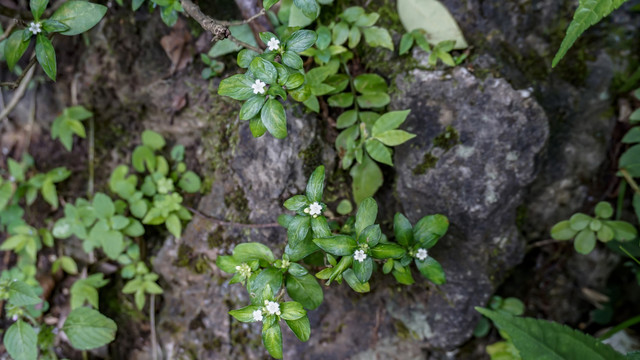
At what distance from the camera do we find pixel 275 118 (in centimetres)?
201

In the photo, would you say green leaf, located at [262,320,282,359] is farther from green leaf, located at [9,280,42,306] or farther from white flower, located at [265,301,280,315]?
green leaf, located at [9,280,42,306]

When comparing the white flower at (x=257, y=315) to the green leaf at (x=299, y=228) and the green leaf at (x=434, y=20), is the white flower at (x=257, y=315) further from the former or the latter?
the green leaf at (x=434, y=20)

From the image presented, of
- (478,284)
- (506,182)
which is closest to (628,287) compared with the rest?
(478,284)

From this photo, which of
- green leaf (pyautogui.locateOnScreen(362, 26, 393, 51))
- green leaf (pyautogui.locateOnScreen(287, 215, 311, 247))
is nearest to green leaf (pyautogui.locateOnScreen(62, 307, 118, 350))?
green leaf (pyautogui.locateOnScreen(287, 215, 311, 247))

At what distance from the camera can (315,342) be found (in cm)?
285

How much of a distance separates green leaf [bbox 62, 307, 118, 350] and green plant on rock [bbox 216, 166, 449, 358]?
110 cm

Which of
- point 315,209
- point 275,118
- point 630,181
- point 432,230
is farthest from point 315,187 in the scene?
point 630,181

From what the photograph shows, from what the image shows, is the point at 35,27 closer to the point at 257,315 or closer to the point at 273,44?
the point at 273,44

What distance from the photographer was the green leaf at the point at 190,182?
298cm

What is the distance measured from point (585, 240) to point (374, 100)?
1.52 m

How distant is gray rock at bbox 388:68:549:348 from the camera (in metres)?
2.51

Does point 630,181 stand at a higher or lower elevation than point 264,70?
lower

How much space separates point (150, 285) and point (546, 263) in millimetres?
2795

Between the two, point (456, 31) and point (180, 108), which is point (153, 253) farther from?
point (456, 31)
